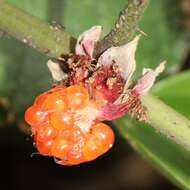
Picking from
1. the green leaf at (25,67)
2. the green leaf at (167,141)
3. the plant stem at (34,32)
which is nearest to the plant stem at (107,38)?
the plant stem at (34,32)

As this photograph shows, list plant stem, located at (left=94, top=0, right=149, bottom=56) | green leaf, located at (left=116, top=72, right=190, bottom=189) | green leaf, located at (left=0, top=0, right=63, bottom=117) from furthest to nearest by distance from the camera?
green leaf, located at (left=0, top=0, right=63, bottom=117) < green leaf, located at (left=116, top=72, right=190, bottom=189) < plant stem, located at (left=94, top=0, right=149, bottom=56)

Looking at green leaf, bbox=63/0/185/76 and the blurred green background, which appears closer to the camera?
the blurred green background

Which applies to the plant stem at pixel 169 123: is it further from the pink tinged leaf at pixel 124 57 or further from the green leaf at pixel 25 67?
the green leaf at pixel 25 67

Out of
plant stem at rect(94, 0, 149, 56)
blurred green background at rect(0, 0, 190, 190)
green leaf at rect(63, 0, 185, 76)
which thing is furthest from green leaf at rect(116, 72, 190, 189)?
plant stem at rect(94, 0, 149, 56)

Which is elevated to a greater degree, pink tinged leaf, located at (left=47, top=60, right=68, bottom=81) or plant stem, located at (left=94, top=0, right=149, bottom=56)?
plant stem, located at (left=94, top=0, right=149, bottom=56)

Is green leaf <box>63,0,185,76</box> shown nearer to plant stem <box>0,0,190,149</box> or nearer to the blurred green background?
the blurred green background

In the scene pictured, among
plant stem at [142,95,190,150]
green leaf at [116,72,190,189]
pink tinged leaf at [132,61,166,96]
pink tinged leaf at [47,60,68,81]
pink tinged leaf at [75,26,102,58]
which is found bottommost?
green leaf at [116,72,190,189]
